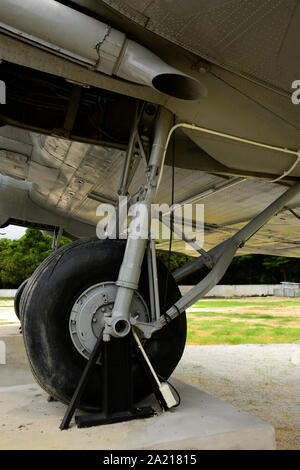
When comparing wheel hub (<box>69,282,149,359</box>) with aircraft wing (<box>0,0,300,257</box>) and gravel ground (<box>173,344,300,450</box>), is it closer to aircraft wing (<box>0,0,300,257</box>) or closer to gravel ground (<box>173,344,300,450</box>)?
aircraft wing (<box>0,0,300,257</box>)

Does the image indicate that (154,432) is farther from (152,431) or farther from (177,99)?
(177,99)

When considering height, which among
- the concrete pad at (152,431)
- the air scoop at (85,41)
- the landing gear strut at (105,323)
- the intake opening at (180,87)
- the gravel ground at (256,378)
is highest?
the air scoop at (85,41)

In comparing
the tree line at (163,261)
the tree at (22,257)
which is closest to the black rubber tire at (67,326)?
the tree line at (163,261)

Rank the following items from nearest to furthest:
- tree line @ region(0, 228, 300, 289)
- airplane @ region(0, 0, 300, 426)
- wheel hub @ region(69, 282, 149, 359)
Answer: airplane @ region(0, 0, 300, 426) → wheel hub @ region(69, 282, 149, 359) → tree line @ region(0, 228, 300, 289)

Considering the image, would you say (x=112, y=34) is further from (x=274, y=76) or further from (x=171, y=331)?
(x=171, y=331)

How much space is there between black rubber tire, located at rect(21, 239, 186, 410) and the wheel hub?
0.03m

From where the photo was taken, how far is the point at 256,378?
579 centimetres

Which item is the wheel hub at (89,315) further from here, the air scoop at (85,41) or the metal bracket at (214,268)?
the air scoop at (85,41)

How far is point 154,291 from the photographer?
2.52m

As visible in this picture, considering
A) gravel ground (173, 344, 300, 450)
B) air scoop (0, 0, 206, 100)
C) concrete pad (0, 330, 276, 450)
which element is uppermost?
air scoop (0, 0, 206, 100)

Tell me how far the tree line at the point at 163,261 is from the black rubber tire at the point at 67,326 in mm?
22151

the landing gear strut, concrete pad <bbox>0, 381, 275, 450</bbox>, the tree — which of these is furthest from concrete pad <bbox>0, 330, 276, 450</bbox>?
the tree

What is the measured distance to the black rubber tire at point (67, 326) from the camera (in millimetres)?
2291

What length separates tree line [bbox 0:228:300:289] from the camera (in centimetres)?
3253
